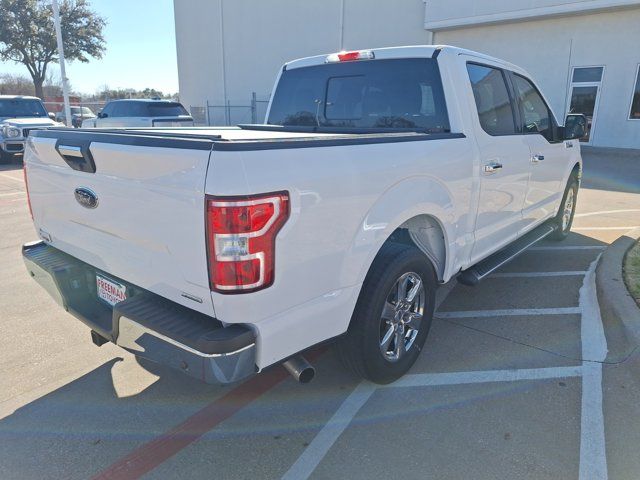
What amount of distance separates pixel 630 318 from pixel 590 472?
1748 mm

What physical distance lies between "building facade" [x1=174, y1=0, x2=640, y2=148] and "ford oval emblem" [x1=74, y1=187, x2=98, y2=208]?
16.9 meters

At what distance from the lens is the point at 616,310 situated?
3797 mm

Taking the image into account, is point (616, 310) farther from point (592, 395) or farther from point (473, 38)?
point (473, 38)

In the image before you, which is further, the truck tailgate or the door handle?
the door handle

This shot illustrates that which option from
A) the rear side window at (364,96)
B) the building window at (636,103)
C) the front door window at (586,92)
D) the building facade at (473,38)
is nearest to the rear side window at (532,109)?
the rear side window at (364,96)

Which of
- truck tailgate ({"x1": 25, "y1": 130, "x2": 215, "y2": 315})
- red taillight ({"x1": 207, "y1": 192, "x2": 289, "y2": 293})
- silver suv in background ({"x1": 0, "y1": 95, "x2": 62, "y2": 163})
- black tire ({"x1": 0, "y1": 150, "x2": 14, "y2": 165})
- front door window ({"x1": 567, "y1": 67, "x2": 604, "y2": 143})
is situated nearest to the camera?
red taillight ({"x1": 207, "y1": 192, "x2": 289, "y2": 293})

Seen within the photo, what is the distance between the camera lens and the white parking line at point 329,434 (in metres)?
2.37

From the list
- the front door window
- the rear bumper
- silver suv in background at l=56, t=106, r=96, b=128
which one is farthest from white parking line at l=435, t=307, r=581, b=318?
silver suv in background at l=56, t=106, r=96, b=128

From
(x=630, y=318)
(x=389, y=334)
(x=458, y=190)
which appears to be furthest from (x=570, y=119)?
(x=389, y=334)

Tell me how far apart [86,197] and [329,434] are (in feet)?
6.10

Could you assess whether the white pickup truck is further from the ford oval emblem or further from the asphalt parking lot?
the asphalt parking lot

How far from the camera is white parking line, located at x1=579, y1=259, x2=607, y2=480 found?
2.39m

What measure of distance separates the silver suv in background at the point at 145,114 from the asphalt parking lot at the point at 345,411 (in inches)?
462

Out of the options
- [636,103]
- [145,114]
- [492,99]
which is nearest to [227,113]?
[145,114]
